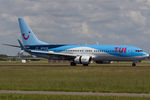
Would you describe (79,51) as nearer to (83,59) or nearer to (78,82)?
(83,59)

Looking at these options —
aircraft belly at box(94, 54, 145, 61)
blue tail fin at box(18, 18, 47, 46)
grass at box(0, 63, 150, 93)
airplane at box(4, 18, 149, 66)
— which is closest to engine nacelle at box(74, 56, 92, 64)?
airplane at box(4, 18, 149, 66)

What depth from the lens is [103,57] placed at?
240 feet

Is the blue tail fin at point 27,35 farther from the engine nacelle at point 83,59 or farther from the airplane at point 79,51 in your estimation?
the engine nacelle at point 83,59

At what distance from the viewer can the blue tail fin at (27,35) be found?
276ft

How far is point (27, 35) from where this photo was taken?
84.9 m

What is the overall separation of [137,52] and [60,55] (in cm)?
1860

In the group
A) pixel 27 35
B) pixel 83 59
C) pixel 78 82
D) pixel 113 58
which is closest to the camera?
pixel 78 82

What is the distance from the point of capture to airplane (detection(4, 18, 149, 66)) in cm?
7106

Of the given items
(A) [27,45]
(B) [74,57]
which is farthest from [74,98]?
(A) [27,45]

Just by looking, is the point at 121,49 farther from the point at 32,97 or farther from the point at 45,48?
the point at 32,97

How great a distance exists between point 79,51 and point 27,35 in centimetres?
Answer: 1630

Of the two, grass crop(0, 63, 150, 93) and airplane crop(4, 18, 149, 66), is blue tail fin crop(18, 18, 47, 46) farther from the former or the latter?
grass crop(0, 63, 150, 93)

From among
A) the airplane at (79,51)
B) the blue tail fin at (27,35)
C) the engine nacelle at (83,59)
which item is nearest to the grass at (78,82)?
the airplane at (79,51)

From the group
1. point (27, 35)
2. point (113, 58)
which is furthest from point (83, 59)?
point (27, 35)
